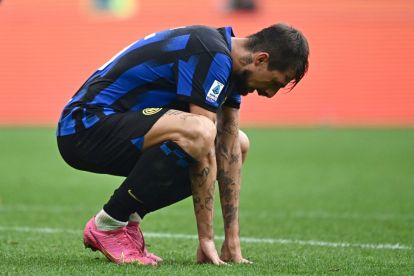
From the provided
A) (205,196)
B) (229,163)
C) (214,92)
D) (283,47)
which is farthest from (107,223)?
(283,47)

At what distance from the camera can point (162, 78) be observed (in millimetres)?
4418

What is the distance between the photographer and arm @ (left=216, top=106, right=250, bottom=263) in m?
4.85

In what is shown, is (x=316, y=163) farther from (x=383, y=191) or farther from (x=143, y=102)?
(x=143, y=102)

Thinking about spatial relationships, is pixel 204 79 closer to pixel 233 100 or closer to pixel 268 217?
pixel 233 100

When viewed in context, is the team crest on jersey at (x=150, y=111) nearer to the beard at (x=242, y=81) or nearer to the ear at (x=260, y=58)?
the beard at (x=242, y=81)

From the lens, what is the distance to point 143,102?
4535 millimetres

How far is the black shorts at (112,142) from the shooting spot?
4379 mm

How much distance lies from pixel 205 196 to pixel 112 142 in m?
0.53

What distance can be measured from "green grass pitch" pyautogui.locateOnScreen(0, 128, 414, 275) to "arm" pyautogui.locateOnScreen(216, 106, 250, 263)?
293 millimetres

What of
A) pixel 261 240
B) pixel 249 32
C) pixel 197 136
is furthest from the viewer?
pixel 249 32

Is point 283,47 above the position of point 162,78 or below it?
above

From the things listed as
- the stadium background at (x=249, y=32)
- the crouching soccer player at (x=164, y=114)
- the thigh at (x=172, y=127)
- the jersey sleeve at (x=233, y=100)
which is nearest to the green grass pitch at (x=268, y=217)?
the crouching soccer player at (x=164, y=114)

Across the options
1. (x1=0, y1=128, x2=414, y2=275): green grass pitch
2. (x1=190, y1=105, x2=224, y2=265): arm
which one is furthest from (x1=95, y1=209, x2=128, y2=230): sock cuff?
(x1=190, y1=105, x2=224, y2=265): arm

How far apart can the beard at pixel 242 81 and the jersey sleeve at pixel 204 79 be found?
161 mm
